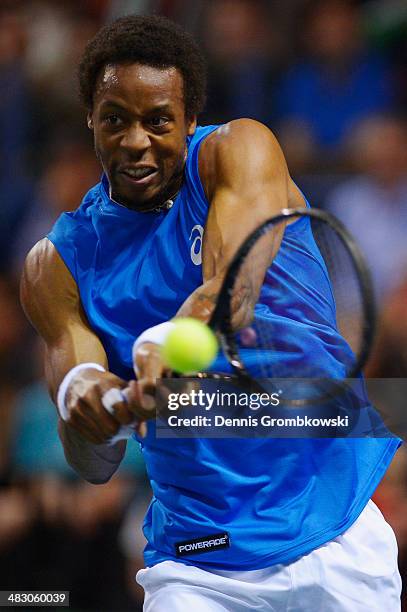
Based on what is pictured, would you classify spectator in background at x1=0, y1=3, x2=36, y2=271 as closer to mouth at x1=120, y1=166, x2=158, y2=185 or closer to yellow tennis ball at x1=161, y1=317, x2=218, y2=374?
mouth at x1=120, y1=166, x2=158, y2=185

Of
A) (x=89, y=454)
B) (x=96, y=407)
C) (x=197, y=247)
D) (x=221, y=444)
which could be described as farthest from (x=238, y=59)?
(x=96, y=407)

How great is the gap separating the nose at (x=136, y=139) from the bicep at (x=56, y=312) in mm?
344

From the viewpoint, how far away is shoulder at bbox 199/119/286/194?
221cm

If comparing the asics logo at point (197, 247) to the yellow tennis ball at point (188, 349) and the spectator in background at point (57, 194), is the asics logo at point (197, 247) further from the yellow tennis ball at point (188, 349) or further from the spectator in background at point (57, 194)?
the spectator in background at point (57, 194)

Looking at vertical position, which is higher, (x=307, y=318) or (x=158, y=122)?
(x=158, y=122)

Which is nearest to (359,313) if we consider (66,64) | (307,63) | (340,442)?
(340,442)

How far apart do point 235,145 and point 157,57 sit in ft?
0.85

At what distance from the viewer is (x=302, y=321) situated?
7.34 ft

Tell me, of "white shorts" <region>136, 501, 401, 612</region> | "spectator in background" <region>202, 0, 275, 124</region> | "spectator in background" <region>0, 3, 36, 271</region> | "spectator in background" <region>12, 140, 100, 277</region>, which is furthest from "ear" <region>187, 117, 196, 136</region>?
"spectator in background" <region>0, 3, 36, 271</region>

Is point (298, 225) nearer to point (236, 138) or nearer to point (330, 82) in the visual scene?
point (236, 138)

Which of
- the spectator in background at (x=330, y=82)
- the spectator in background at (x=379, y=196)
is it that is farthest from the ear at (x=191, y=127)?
the spectator in background at (x=330, y=82)

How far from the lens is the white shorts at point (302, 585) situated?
2160mm

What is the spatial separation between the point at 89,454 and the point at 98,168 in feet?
7.53

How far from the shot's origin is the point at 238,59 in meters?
4.50
